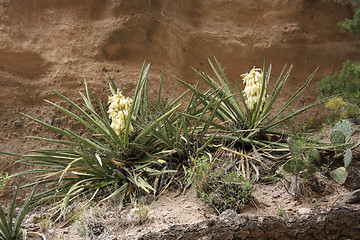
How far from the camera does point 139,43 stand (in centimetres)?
526

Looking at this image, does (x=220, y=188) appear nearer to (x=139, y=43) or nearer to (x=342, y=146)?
(x=342, y=146)

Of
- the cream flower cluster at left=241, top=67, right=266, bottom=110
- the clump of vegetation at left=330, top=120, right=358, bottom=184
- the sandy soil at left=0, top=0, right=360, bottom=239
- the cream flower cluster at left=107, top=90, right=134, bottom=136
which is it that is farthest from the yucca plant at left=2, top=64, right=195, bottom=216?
the sandy soil at left=0, top=0, right=360, bottom=239

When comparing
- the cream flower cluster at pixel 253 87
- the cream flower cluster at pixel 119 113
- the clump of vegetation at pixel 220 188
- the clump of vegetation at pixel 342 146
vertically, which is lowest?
the clump of vegetation at pixel 220 188

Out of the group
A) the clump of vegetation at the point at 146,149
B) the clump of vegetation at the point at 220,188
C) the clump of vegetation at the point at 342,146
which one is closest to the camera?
the clump of vegetation at the point at 220,188

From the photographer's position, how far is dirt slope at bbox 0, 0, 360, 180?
4758 millimetres

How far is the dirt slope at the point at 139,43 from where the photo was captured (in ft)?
15.6

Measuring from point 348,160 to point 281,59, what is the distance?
3714 mm

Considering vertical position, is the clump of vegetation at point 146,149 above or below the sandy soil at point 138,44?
below

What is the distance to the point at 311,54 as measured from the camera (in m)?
6.20

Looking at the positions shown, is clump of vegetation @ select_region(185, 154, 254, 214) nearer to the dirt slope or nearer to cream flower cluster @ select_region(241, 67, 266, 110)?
cream flower cluster @ select_region(241, 67, 266, 110)

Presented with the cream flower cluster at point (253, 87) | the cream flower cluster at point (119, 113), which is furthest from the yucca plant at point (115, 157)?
the cream flower cluster at point (253, 87)

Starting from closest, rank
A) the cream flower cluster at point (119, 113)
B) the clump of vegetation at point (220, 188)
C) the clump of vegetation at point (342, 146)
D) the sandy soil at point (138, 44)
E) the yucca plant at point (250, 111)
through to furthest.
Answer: the clump of vegetation at point (220, 188)
the clump of vegetation at point (342, 146)
the cream flower cluster at point (119, 113)
the yucca plant at point (250, 111)
the sandy soil at point (138, 44)

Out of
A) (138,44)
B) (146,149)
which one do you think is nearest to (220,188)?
(146,149)

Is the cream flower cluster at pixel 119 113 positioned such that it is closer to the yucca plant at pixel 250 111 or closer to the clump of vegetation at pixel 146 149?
the clump of vegetation at pixel 146 149
